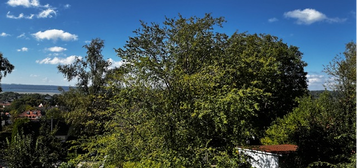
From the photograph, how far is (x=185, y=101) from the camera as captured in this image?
7301 millimetres

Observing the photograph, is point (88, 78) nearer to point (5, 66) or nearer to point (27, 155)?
point (5, 66)

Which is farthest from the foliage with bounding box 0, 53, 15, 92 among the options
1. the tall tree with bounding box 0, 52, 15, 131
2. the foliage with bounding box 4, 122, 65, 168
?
the foliage with bounding box 4, 122, 65, 168

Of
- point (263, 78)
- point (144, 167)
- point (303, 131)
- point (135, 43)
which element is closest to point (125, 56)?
point (135, 43)

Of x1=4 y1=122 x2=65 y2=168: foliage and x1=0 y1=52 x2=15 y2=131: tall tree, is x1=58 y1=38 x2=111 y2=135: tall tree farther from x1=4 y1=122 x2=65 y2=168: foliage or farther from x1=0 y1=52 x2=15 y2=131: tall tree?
x1=4 y1=122 x2=65 y2=168: foliage

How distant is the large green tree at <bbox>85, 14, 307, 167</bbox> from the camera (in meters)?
6.86

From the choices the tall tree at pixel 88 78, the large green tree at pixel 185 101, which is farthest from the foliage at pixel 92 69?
the large green tree at pixel 185 101

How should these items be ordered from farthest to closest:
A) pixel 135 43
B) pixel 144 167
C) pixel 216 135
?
1. pixel 135 43
2. pixel 216 135
3. pixel 144 167

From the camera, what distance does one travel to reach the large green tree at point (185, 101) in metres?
6.86

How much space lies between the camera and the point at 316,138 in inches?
382

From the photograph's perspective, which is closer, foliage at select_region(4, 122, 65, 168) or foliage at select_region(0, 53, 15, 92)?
foliage at select_region(4, 122, 65, 168)

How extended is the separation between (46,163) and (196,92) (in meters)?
4.77

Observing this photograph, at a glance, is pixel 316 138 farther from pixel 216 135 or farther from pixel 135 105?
pixel 135 105

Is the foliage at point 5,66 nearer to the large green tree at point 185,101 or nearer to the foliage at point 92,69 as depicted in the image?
the foliage at point 92,69

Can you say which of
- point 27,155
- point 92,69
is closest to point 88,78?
point 92,69
